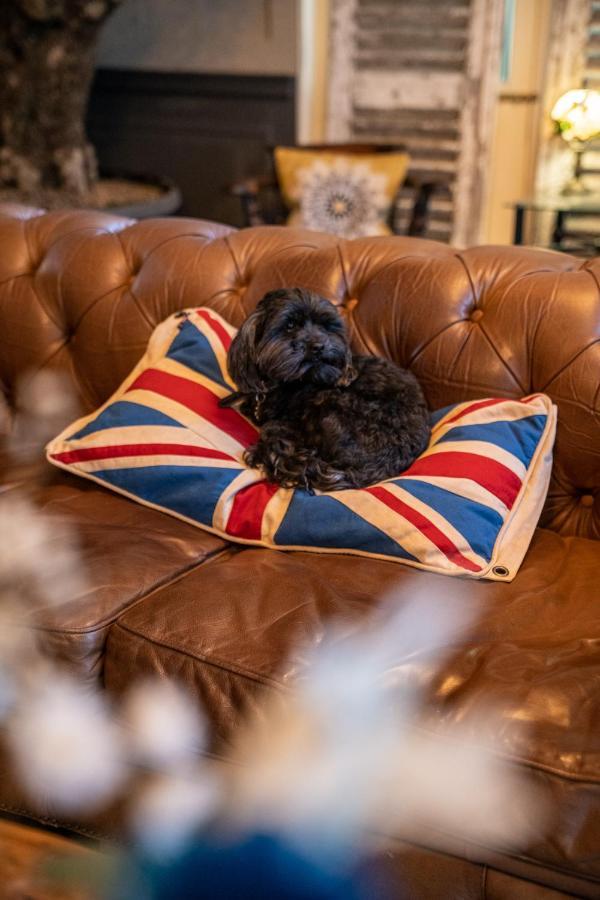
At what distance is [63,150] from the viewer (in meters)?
3.96

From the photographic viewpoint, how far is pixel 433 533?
4.93 ft

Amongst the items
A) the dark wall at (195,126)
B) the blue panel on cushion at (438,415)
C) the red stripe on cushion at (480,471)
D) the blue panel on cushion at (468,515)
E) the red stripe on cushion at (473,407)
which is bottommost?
the blue panel on cushion at (468,515)

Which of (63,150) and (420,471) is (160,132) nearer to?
(63,150)

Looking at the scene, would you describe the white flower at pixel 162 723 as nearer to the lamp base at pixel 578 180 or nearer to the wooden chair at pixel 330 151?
the wooden chair at pixel 330 151

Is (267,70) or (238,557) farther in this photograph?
(267,70)

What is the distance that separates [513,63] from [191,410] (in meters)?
3.09

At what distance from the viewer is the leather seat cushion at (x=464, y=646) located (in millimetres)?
1105

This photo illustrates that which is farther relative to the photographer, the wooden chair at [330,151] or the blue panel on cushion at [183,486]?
the wooden chair at [330,151]

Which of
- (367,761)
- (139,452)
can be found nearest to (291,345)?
(139,452)

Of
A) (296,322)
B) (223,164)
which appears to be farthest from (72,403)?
(223,164)

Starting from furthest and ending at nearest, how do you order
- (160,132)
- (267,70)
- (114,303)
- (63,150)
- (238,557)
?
(160,132)
(267,70)
(63,150)
(114,303)
(238,557)

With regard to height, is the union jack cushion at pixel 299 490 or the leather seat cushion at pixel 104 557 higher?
the union jack cushion at pixel 299 490

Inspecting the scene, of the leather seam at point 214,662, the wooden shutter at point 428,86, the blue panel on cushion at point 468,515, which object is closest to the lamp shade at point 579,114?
the wooden shutter at point 428,86

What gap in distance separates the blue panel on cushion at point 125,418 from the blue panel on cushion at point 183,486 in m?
0.10
